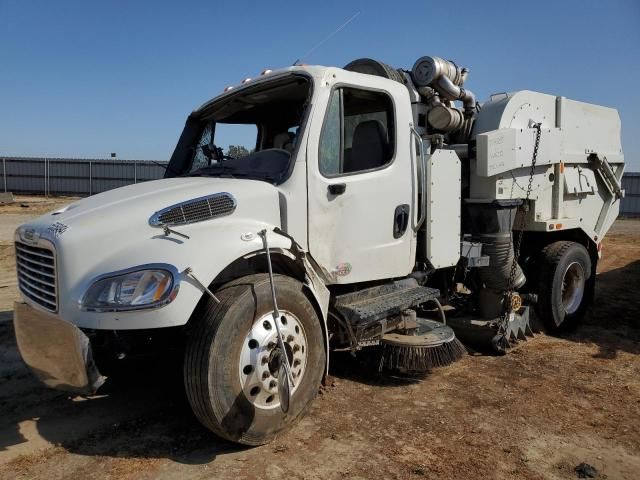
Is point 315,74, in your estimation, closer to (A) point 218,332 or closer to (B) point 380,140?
(B) point 380,140

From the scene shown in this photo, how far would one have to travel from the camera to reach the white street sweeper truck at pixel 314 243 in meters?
2.99

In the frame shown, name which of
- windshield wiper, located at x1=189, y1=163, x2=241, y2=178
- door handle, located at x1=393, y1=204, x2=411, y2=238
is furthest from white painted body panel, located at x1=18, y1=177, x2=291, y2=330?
door handle, located at x1=393, y1=204, x2=411, y2=238

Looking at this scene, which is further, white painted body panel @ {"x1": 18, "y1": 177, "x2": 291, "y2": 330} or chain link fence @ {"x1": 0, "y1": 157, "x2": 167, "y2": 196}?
chain link fence @ {"x1": 0, "y1": 157, "x2": 167, "y2": 196}

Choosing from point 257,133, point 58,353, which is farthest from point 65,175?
point 58,353

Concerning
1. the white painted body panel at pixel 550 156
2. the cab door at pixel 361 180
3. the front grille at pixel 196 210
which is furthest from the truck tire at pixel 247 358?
the white painted body panel at pixel 550 156

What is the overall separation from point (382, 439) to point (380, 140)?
224 centimetres

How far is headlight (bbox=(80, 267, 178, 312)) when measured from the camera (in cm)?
287

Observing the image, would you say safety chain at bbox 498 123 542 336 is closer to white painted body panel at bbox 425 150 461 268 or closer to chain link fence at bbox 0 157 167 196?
white painted body panel at bbox 425 150 461 268

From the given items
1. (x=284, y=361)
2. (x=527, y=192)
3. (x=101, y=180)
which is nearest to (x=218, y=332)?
(x=284, y=361)

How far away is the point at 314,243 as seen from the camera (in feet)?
12.3

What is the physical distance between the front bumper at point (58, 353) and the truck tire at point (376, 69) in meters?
3.25

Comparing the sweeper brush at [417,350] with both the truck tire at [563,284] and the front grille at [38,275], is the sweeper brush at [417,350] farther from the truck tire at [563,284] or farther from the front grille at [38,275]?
the front grille at [38,275]

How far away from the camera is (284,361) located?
3127 mm

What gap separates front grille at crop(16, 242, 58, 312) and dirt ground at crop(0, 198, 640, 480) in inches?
36.2
